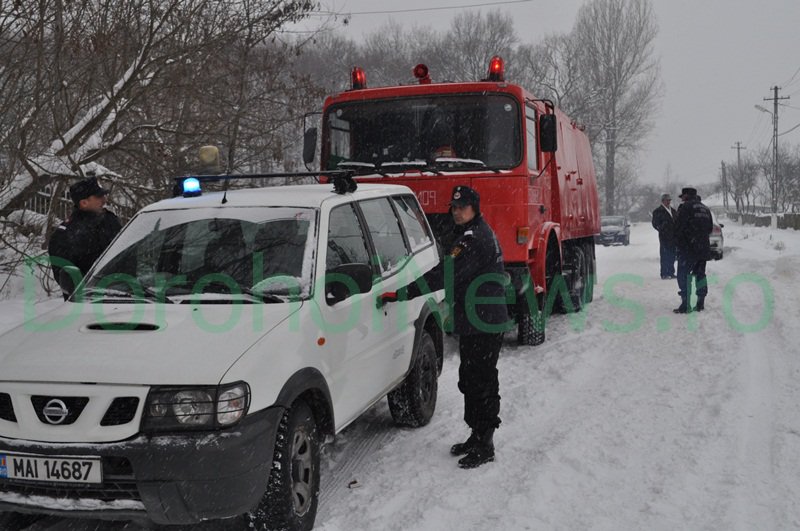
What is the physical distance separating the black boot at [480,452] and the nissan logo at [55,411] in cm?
251

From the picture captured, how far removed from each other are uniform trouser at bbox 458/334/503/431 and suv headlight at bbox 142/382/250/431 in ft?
6.52

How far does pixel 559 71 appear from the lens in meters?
47.0

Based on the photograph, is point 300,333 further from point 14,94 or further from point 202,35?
point 202,35

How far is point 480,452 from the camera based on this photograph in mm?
4715

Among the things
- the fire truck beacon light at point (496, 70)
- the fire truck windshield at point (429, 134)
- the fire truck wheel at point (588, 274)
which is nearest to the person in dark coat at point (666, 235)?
the fire truck wheel at point (588, 274)

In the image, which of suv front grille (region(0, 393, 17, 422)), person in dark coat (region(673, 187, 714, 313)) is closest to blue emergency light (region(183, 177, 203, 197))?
suv front grille (region(0, 393, 17, 422))

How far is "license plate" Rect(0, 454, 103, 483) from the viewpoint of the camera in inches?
119

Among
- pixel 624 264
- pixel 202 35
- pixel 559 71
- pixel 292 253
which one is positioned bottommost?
pixel 624 264

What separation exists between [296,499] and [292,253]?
133 cm

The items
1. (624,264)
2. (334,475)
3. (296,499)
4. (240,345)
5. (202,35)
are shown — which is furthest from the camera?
(624,264)

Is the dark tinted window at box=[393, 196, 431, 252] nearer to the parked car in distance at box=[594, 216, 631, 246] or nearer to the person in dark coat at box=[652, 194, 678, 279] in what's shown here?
the person in dark coat at box=[652, 194, 678, 279]

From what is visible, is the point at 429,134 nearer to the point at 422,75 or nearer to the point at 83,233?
the point at 422,75

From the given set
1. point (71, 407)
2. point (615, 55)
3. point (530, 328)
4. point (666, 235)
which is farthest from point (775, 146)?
point (71, 407)

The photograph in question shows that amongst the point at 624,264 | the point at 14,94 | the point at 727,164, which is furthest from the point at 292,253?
the point at 727,164
